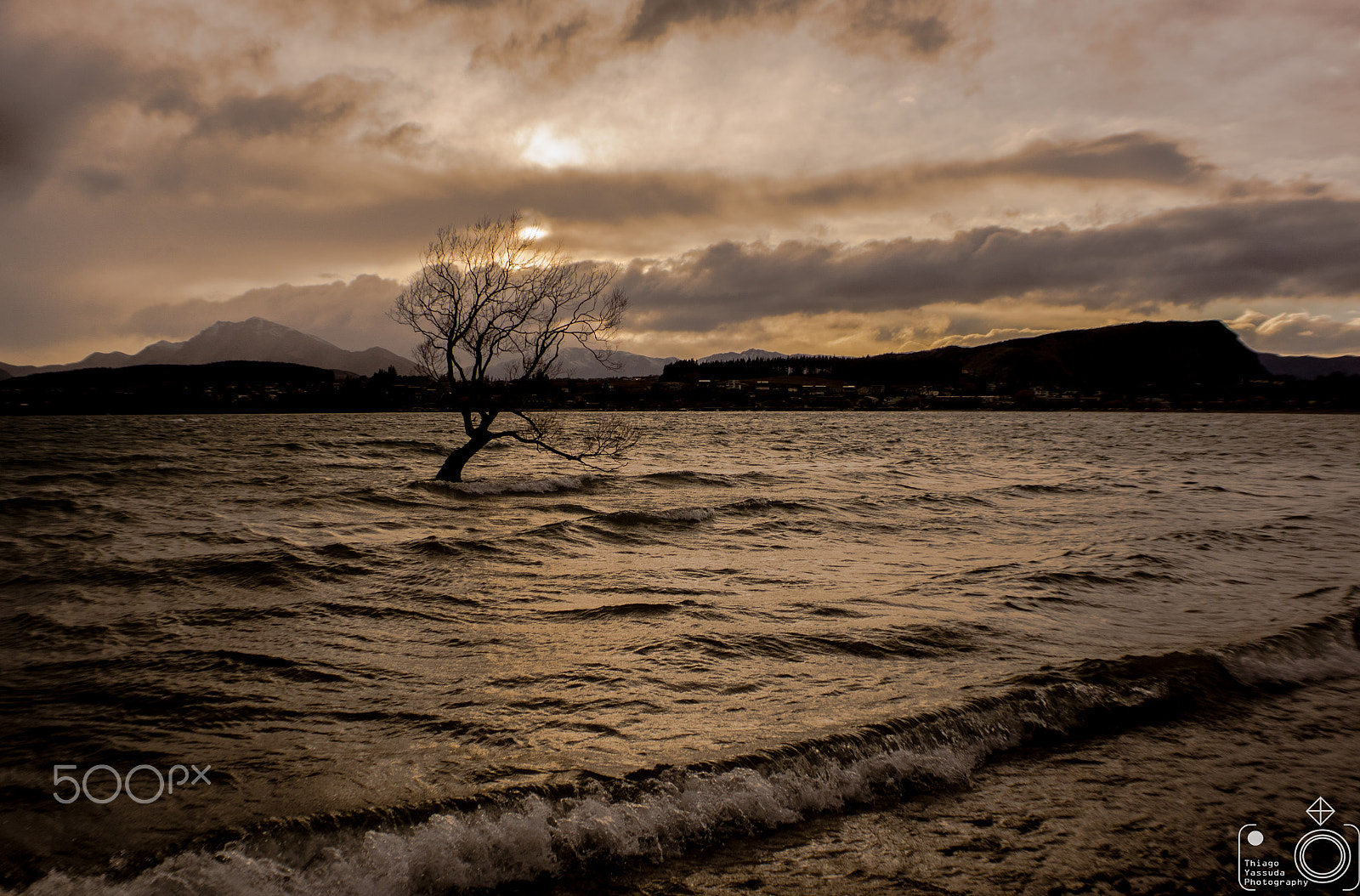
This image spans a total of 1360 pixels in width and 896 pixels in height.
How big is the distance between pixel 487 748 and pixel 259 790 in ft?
5.43

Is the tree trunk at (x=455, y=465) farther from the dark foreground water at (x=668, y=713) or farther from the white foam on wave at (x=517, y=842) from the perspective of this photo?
the white foam on wave at (x=517, y=842)

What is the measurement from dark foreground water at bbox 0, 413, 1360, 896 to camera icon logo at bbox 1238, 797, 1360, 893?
1.0 inches

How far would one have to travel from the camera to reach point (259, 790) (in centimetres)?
477

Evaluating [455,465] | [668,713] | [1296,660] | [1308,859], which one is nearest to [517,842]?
[668,713]

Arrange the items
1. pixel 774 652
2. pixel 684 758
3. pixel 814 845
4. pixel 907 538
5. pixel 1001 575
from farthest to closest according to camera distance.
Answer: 1. pixel 907 538
2. pixel 1001 575
3. pixel 774 652
4. pixel 684 758
5. pixel 814 845

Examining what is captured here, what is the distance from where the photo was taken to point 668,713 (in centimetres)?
627

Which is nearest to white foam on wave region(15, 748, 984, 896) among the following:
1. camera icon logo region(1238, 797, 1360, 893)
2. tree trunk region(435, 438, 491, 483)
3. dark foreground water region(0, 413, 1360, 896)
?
dark foreground water region(0, 413, 1360, 896)

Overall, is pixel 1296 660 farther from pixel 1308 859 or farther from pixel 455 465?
pixel 455 465

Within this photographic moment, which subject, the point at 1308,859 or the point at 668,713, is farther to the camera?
the point at 668,713

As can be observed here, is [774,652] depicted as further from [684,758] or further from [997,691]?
[684,758]

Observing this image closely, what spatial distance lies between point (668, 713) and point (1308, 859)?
15.8 ft

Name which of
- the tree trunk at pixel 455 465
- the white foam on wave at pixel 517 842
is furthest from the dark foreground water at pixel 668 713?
the tree trunk at pixel 455 465

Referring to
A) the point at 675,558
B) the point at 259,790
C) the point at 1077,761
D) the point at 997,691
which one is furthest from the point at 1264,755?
the point at 675,558

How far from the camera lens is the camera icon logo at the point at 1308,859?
13.8 ft
